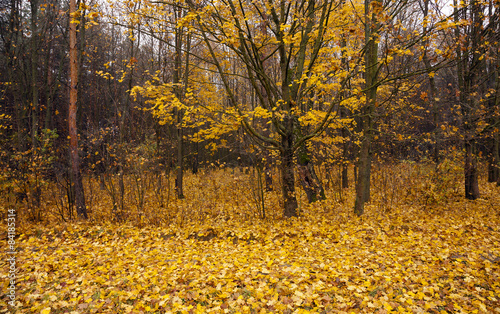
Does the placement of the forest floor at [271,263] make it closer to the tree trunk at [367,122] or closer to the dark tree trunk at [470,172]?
the dark tree trunk at [470,172]

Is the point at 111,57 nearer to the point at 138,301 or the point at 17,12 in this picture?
the point at 17,12

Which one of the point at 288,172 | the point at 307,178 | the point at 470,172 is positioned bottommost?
the point at 307,178

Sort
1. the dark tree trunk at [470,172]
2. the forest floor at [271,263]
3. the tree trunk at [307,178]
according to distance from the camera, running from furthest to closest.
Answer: the tree trunk at [307,178]
the dark tree trunk at [470,172]
the forest floor at [271,263]

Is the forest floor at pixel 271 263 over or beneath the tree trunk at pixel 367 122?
beneath

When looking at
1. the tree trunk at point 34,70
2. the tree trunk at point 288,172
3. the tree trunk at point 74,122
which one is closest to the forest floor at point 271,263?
the tree trunk at point 288,172

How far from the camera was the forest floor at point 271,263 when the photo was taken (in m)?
3.70

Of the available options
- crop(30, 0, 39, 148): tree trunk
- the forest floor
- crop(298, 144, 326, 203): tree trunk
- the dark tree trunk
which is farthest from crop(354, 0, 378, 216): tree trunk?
crop(30, 0, 39, 148): tree trunk

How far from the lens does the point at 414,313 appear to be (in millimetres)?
3385

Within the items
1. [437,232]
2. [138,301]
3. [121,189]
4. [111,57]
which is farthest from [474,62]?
[111,57]

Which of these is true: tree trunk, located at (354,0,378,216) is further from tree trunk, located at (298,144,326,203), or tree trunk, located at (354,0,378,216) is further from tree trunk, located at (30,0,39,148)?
tree trunk, located at (30,0,39,148)

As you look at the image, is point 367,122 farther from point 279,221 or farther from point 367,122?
point 279,221

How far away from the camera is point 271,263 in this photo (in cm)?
500

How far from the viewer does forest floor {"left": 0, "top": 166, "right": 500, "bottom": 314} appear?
370 cm

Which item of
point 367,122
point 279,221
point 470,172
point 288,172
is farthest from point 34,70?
point 470,172
